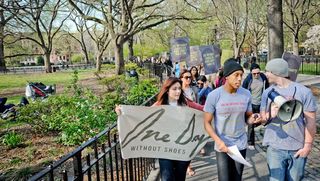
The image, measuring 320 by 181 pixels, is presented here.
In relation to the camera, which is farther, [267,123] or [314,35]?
[314,35]

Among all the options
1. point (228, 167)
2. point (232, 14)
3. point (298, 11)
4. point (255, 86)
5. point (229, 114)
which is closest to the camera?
point (229, 114)

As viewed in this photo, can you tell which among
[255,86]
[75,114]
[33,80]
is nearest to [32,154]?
[75,114]

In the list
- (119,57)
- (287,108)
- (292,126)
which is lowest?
(292,126)

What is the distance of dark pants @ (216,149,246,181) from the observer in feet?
12.8

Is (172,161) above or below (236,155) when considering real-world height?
below

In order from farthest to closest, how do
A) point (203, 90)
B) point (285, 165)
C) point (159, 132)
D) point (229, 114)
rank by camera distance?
1. point (203, 90)
2. point (159, 132)
3. point (229, 114)
4. point (285, 165)

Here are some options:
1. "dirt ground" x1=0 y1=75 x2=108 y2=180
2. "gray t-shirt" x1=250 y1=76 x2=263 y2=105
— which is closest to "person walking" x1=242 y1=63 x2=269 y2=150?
"gray t-shirt" x1=250 y1=76 x2=263 y2=105

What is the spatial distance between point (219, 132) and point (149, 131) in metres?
0.84

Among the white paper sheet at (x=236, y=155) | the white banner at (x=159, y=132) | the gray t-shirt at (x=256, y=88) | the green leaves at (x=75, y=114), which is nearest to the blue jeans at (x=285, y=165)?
the white paper sheet at (x=236, y=155)

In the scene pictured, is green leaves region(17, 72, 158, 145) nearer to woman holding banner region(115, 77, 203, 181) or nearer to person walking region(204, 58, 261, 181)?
woman holding banner region(115, 77, 203, 181)

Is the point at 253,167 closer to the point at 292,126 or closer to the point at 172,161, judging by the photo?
the point at 172,161

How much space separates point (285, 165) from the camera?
3705mm

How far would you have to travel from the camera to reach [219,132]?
153 inches

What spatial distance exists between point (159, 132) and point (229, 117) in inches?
35.0
